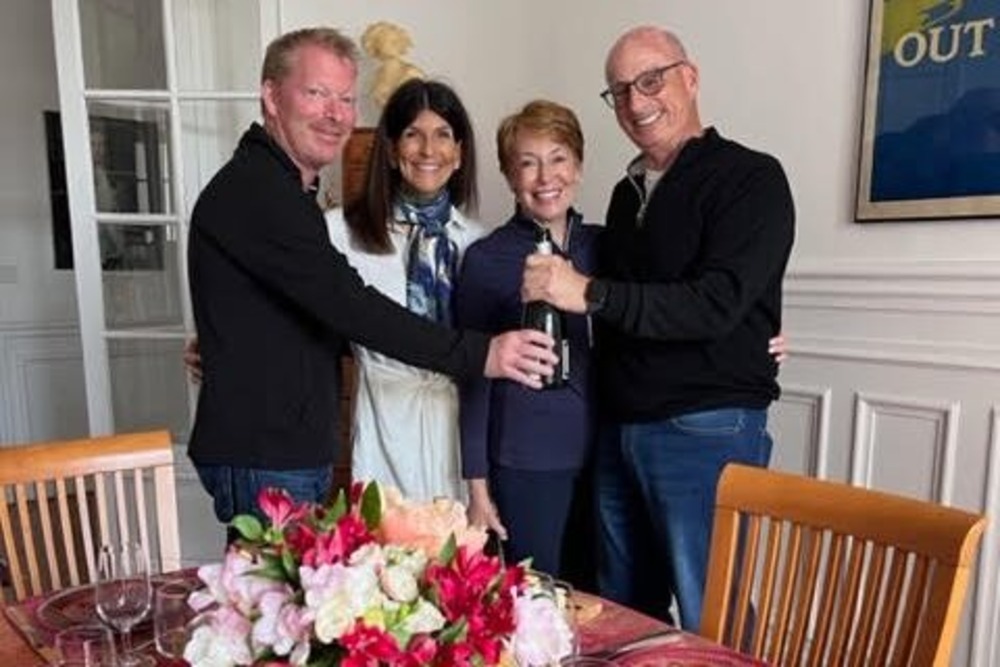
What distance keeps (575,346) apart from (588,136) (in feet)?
4.26

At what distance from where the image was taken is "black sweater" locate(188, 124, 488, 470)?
1.43 m

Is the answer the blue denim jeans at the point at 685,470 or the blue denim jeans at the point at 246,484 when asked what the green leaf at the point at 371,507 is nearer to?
the blue denim jeans at the point at 246,484

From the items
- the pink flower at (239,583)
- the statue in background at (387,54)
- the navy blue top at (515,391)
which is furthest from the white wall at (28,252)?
the pink flower at (239,583)

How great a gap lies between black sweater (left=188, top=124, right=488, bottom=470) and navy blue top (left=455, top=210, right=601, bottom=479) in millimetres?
224

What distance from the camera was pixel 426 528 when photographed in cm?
69

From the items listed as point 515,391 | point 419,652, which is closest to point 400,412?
point 515,391

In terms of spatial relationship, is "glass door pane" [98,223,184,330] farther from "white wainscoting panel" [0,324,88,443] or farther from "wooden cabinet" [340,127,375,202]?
"white wainscoting panel" [0,324,88,443]

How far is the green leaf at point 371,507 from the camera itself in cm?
70

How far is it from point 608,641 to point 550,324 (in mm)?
709

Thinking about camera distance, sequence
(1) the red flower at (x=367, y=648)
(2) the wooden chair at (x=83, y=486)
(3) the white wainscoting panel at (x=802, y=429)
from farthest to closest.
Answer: (3) the white wainscoting panel at (x=802, y=429) → (2) the wooden chair at (x=83, y=486) → (1) the red flower at (x=367, y=648)

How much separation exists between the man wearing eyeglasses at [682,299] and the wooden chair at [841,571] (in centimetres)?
24

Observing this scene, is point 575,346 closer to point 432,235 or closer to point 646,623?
point 432,235

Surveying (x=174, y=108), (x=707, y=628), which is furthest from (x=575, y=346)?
(x=174, y=108)

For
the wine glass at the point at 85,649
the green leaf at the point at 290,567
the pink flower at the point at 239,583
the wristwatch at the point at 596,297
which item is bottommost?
the wine glass at the point at 85,649
